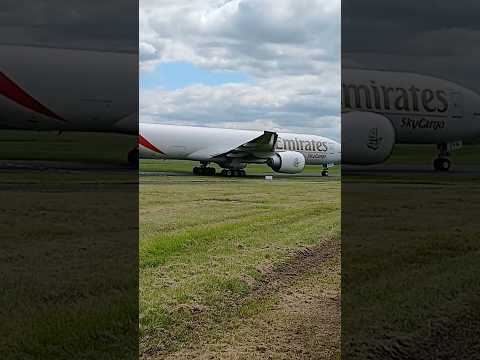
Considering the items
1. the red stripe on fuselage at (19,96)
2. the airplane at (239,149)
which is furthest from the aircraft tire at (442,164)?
the airplane at (239,149)

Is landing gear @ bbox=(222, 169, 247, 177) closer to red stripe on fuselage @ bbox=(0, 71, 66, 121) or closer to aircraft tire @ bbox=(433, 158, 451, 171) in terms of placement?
red stripe on fuselage @ bbox=(0, 71, 66, 121)

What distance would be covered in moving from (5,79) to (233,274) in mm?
2851

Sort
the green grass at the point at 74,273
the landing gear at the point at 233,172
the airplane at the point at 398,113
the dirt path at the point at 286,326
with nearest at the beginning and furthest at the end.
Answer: the green grass at the point at 74,273
the airplane at the point at 398,113
the dirt path at the point at 286,326
the landing gear at the point at 233,172

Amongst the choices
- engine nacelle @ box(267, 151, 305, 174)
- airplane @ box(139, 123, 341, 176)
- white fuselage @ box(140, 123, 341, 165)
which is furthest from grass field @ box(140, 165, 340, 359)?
engine nacelle @ box(267, 151, 305, 174)

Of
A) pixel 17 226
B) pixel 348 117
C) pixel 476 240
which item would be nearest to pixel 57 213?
pixel 17 226

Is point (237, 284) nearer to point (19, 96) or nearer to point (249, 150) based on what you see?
point (19, 96)

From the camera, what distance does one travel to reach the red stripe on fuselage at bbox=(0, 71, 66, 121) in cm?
352

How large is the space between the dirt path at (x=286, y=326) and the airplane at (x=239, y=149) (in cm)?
484

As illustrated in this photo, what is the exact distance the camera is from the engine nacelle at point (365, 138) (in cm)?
136

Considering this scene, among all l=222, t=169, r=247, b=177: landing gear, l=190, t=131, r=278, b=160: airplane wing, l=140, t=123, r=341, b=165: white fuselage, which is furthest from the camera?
l=222, t=169, r=247, b=177: landing gear

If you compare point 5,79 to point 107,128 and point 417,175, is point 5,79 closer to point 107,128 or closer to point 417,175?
point 107,128

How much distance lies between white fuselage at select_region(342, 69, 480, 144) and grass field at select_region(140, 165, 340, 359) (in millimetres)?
599

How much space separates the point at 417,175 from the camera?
1772 millimetres

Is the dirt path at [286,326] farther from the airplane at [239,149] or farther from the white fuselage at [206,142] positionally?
the airplane at [239,149]
